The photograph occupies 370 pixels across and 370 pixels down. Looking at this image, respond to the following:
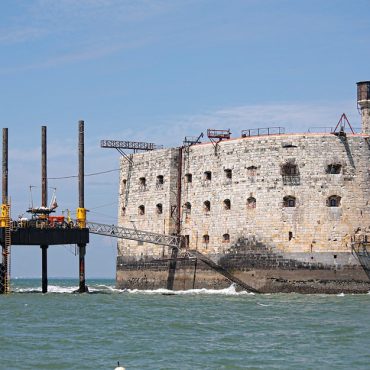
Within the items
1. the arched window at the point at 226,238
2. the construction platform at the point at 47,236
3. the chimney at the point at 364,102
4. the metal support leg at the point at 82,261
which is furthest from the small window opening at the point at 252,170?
the metal support leg at the point at 82,261

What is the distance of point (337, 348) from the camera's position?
1350 inches

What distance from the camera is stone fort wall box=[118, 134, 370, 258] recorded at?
5775 cm

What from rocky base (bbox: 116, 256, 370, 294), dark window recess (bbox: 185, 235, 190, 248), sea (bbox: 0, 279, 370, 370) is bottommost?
sea (bbox: 0, 279, 370, 370)

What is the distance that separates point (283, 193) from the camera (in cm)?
5853

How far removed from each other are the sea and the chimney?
33.0 feet

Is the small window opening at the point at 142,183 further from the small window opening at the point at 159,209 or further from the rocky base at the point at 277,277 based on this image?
the rocky base at the point at 277,277

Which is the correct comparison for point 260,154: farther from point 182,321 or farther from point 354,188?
point 182,321

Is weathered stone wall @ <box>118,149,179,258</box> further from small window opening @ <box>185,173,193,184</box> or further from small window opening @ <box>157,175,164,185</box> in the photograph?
small window opening @ <box>185,173,193,184</box>

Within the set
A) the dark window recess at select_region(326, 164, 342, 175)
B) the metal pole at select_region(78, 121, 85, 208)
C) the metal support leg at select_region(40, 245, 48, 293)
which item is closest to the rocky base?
the dark window recess at select_region(326, 164, 342, 175)

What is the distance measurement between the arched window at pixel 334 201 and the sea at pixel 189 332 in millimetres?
5085

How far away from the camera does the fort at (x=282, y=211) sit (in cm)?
5762

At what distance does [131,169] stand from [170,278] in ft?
28.5

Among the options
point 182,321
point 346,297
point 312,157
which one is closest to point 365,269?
point 346,297

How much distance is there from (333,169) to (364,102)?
535cm
